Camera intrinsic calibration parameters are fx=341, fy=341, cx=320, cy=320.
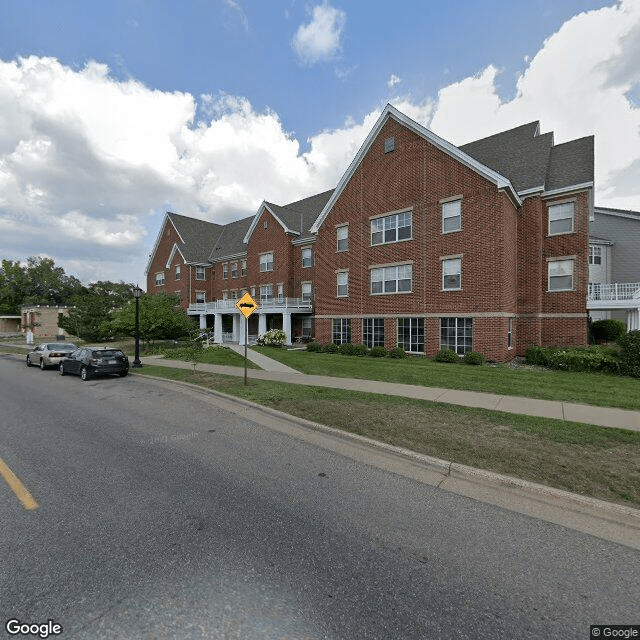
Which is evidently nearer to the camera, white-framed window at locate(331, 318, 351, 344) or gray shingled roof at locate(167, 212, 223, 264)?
white-framed window at locate(331, 318, 351, 344)

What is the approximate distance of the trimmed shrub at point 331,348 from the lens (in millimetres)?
21592

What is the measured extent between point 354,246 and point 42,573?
825 inches

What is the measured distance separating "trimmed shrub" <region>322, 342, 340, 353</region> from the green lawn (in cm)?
506

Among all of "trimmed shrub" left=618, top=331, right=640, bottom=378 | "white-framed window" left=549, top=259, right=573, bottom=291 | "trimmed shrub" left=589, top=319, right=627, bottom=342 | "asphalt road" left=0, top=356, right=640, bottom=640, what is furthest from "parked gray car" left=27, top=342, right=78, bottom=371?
"trimmed shrub" left=589, top=319, right=627, bottom=342

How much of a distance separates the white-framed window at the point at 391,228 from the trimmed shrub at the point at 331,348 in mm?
6817

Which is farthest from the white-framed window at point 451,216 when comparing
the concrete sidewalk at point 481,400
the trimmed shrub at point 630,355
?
the concrete sidewalk at point 481,400

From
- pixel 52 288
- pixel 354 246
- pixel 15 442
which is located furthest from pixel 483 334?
pixel 52 288

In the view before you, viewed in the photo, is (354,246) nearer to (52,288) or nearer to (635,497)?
(635,497)

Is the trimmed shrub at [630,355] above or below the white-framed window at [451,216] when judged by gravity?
below

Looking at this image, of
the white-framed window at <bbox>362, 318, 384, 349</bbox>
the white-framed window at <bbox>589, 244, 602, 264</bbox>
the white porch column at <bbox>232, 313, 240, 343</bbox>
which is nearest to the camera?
the white-framed window at <bbox>362, 318, 384, 349</bbox>

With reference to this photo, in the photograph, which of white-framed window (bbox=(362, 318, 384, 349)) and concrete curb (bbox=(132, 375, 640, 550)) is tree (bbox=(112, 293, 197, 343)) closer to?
white-framed window (bbox=(362, 318, 384, 349))

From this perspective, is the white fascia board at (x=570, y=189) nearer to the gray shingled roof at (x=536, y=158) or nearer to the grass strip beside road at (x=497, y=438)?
the gray shingled roof at (x=536, y=158)

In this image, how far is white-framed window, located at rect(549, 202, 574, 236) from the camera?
18141mm

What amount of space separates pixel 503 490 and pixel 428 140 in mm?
19247
